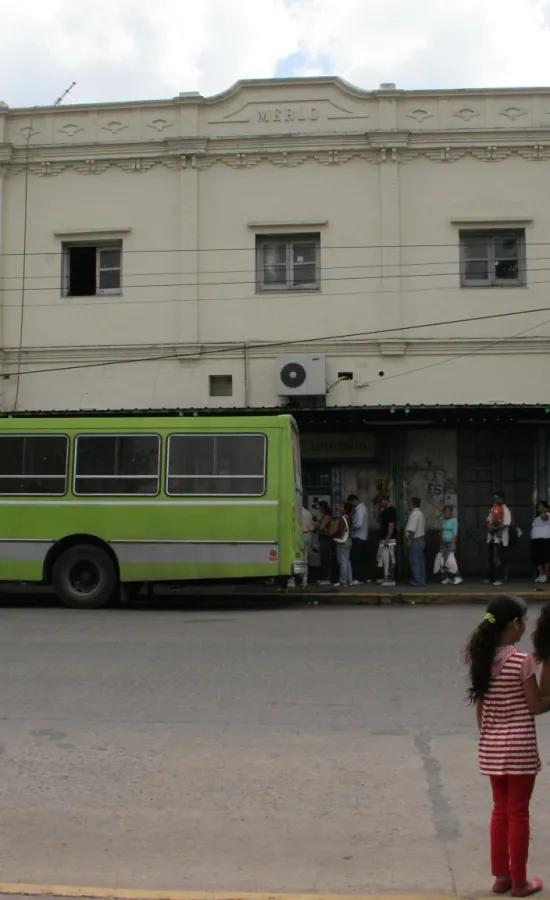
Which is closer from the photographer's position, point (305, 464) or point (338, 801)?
point (338, 801)

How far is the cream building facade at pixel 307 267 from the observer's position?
1941 centimetres

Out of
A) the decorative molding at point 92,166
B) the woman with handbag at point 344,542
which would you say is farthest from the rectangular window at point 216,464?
the decorative molding at point 92,166

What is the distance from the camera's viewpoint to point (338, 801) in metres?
5.49

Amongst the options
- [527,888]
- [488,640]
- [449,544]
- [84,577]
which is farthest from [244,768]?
[449,544]

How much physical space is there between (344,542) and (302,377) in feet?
11.7

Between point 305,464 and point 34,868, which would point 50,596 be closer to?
point 305,464

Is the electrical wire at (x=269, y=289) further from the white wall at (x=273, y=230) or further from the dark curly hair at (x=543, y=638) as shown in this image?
the dark curly hair at (x=543, y=638)

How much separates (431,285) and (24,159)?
29.3 ft

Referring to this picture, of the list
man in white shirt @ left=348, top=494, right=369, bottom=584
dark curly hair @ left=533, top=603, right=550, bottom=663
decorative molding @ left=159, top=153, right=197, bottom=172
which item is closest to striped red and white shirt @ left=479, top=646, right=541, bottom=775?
Answer: dark curly hair @ left=533, top=603, right=550, bottom=663

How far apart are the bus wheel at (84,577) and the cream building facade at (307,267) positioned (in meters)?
5.38

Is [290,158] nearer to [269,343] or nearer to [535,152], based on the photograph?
[269,343]

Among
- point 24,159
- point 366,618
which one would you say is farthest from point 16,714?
point 24,159

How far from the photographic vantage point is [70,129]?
20.5 m

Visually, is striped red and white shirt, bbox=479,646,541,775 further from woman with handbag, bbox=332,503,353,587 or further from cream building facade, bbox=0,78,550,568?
cream building facade, bbox=0,78,550,568
